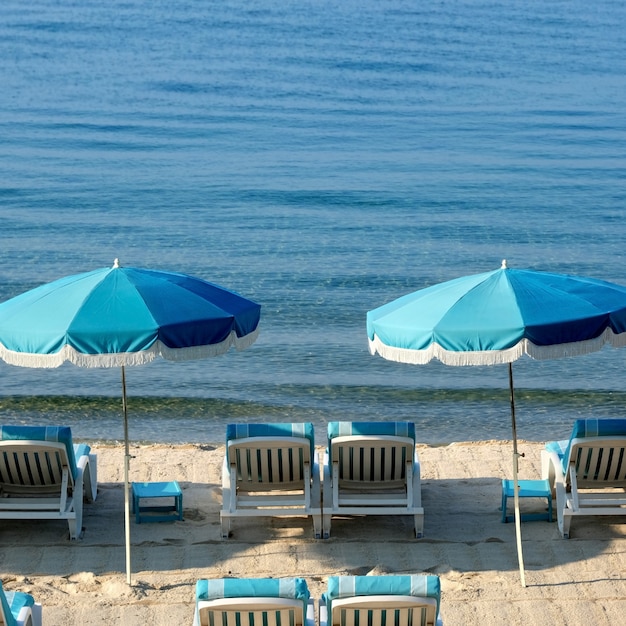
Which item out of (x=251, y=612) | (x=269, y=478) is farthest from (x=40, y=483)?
(x=251, y=612)

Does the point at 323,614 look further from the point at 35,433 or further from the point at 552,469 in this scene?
the point at 552,469

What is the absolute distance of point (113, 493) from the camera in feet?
32.4

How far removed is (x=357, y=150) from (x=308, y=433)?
24647 mm

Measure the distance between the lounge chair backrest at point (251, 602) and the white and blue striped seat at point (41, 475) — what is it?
9.24 feet

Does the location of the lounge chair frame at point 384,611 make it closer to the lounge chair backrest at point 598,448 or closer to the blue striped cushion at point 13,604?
the blue striped cushion at point 13,604

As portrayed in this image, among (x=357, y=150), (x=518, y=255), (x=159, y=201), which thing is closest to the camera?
(x=518, y=255)

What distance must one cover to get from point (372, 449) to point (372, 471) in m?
0.24

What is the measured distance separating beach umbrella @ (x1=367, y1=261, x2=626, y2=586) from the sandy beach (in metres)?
0.41

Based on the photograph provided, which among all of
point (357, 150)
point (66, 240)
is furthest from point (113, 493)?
point (357, 150)

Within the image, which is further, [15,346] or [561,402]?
[561,402]

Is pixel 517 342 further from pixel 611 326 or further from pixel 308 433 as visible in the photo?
pixel 308 433

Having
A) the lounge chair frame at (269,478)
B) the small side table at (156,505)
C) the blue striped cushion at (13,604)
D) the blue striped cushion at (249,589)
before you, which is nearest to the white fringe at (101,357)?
the lounge chair frame at (269,478)

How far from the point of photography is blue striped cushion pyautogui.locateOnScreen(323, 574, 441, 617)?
19.6 feet

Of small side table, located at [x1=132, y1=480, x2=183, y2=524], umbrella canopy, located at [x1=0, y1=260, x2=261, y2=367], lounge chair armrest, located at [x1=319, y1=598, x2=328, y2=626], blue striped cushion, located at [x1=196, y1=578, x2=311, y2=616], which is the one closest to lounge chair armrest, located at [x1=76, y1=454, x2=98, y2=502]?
small side table, located at [x1=132, y1=480, x2=183, y2=524]
